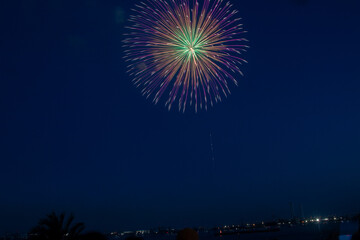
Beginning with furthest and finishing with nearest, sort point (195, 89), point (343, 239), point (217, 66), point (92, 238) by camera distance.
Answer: point (217, 66), point (195, 89), point (92, 238), point (343, 239)

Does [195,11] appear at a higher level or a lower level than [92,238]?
higher

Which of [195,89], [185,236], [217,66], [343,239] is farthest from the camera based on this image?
[217,66]

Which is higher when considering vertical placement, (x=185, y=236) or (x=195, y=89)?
(x=195, y=89)

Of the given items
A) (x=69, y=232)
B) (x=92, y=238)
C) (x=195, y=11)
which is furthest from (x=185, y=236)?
(x=69, y=232)

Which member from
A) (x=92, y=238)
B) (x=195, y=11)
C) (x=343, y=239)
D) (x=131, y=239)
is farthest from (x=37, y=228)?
(x=343, y=239)

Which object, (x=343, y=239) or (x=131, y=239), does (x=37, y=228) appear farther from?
(x=343, y=239)

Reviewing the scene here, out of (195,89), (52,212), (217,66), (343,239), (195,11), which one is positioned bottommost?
(343,239)

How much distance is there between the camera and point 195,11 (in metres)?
24.0

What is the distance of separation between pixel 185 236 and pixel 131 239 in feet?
22.6

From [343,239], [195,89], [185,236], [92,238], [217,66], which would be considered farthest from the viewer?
[217,66]

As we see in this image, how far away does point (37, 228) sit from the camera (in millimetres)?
26141

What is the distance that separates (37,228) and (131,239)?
53.8 feet

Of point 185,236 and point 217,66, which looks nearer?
point 185,236

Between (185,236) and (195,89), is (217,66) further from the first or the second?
(185,236)
